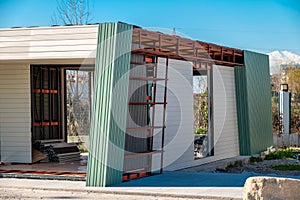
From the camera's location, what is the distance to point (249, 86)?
1527cm

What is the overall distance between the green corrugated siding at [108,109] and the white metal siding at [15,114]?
3.52 m

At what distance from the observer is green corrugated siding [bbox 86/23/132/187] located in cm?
968

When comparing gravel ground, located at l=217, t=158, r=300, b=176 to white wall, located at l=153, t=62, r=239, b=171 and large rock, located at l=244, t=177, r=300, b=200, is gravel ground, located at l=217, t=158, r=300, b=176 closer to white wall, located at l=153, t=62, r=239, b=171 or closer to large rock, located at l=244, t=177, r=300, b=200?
white wall, located at l=153, t=62, r=239, b=171

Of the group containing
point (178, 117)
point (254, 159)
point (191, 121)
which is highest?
point (178, 117)

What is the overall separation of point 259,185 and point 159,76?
175 inches

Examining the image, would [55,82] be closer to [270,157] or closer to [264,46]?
[270,157]

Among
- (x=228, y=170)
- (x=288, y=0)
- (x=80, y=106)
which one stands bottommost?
(x=228, y=170)

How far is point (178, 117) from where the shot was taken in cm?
1224

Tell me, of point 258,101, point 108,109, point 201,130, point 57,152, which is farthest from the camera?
point 258,101

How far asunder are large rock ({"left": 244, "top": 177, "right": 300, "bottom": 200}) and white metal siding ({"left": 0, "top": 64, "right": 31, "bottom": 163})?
6688 millimetres

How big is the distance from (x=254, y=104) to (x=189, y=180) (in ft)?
18.8

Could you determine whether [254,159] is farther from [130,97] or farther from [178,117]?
[130,97]

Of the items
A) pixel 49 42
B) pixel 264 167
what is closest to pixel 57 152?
pixel 49 42

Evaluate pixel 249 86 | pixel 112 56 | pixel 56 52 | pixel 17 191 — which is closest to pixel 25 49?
pixel 56 52
